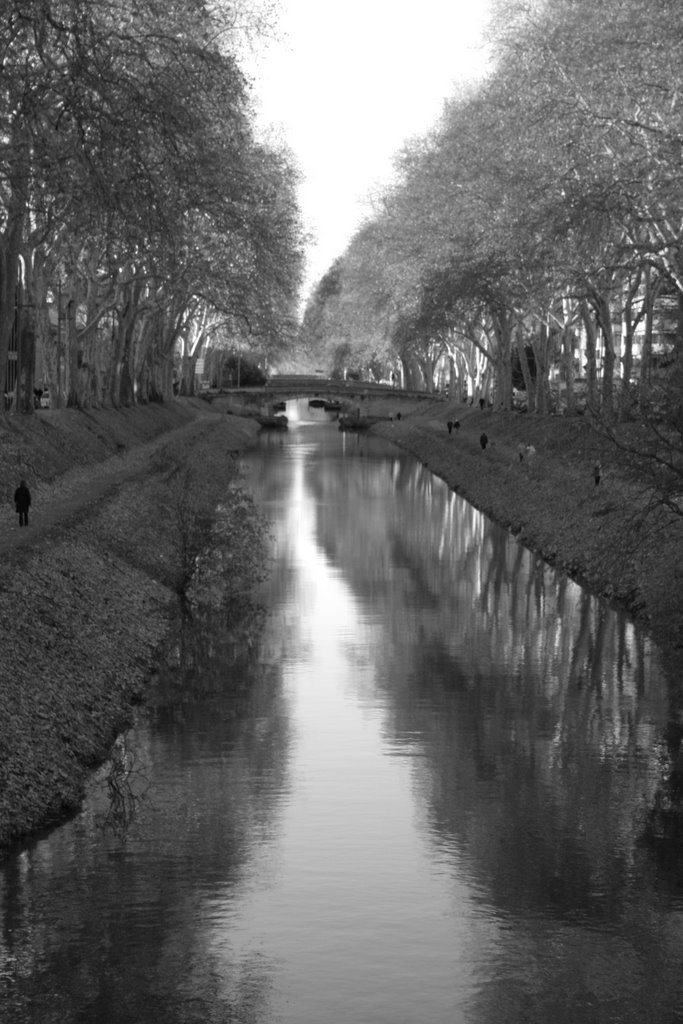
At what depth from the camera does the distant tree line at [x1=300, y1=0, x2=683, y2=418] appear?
145 ft

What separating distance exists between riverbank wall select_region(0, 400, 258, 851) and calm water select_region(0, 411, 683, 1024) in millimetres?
573

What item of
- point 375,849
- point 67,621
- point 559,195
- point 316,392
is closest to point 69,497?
point 67,621

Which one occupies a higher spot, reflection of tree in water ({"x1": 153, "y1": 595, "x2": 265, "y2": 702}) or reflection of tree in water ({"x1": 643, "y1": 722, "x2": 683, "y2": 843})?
reflection of tree in water ({"x1": 153, "y1": 595, "x2": 265, "y2": 702})

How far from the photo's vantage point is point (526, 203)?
54031mm

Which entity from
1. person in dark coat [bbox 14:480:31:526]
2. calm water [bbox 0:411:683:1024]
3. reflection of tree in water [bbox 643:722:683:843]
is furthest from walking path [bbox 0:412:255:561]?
reflection of tree in water [bbox 643:722:683:843]

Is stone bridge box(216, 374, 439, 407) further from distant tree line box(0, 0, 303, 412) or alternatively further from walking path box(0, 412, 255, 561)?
walking path box(0, 412, 255, 561)

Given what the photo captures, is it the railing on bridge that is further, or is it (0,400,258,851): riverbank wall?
the railing on bridge

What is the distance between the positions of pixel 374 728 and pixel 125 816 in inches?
236

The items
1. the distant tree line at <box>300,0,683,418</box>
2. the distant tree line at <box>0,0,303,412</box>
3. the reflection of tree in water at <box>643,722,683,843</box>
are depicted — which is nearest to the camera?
the reflection of tree in water at <box>643,722,683,843</box>

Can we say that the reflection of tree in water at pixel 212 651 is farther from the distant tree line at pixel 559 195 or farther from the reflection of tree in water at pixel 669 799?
the distant tree line at pixel 559 195

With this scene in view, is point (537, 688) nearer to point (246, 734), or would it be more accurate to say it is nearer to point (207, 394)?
point (246, 734)

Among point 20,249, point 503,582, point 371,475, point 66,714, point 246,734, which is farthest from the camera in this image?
point 371,475

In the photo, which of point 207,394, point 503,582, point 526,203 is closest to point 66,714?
point 503,582

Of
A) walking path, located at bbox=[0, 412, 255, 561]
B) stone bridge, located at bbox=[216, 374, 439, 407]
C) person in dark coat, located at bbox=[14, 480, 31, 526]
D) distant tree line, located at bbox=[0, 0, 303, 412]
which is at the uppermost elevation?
distant tree line, located at bbox=[0, 0, 303, 412]
